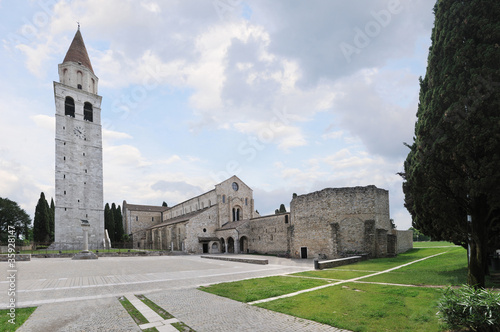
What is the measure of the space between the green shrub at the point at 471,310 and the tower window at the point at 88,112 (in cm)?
5321

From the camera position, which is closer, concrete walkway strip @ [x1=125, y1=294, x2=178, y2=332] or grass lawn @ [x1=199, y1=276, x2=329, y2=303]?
concrete walkway strip @ [x1=125, y1=294, x2=178, y2=332]

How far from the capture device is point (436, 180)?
9.62 metres

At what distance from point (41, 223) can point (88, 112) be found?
20.9 metres

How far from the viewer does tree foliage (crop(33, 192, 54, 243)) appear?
155ft

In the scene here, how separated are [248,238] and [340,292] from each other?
99.2ft

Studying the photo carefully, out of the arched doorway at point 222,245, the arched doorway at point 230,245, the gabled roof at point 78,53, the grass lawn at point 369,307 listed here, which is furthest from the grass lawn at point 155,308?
the gabled roof at point 78,53

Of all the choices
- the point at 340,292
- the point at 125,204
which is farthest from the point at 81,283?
the point at 125,204

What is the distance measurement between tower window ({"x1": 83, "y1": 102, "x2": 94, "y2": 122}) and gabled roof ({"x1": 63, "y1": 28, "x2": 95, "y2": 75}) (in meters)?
6.88

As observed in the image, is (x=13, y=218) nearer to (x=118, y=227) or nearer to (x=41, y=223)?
(x=41, y=223)

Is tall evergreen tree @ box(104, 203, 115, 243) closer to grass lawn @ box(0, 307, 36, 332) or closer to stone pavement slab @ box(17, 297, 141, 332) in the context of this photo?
stone pavement slab @ box(17, 297, 141, 332)

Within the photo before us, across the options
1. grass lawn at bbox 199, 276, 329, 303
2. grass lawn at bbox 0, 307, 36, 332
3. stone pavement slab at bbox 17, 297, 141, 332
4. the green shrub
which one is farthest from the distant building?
grass lawn at bbox 0, 307, 36, 332

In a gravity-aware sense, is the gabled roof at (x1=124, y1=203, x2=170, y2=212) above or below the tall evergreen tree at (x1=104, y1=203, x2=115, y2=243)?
above

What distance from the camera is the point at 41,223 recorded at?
155 feet

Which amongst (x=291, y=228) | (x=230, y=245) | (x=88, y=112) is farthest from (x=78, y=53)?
(x=291, y=228)
